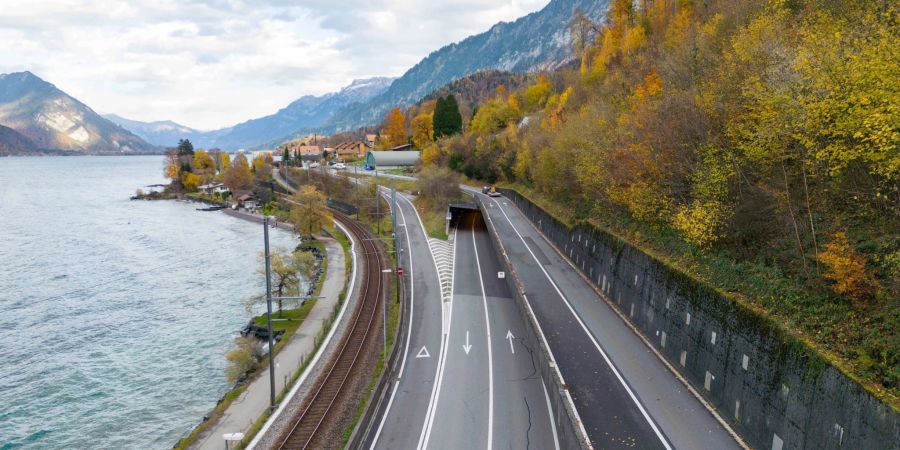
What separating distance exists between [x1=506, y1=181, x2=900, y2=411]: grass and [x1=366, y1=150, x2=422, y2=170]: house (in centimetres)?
9096

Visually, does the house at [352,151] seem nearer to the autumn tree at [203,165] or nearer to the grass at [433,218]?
the autumn tree at [203,165]

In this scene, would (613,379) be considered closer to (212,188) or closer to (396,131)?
(396,131)

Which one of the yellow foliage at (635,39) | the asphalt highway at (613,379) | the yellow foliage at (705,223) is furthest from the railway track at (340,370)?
the yellow foliage at (635,39)

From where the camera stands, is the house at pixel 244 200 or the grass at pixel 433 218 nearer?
the grass at pixel 433 218

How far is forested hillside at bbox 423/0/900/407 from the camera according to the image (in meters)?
13.6

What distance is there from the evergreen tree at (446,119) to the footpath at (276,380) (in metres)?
66.2

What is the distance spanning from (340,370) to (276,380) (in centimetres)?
361

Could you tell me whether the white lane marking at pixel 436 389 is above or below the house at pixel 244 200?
below

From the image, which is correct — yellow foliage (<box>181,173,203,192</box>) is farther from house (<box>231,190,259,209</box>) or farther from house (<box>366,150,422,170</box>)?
house (<box>366,150,422,170</box>)

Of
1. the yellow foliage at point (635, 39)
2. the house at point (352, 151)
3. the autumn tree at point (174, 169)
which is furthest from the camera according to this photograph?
the house at point (352, 151)

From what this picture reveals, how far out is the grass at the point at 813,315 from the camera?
483 inches

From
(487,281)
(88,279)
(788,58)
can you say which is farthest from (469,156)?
(788,58)

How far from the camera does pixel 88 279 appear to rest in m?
55.0

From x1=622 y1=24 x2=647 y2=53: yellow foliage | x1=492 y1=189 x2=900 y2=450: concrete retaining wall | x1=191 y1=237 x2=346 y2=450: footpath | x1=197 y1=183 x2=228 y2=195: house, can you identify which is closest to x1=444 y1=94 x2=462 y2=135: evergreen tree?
x1=622 y1=24 x2=647 y2=53: yellow foliage
